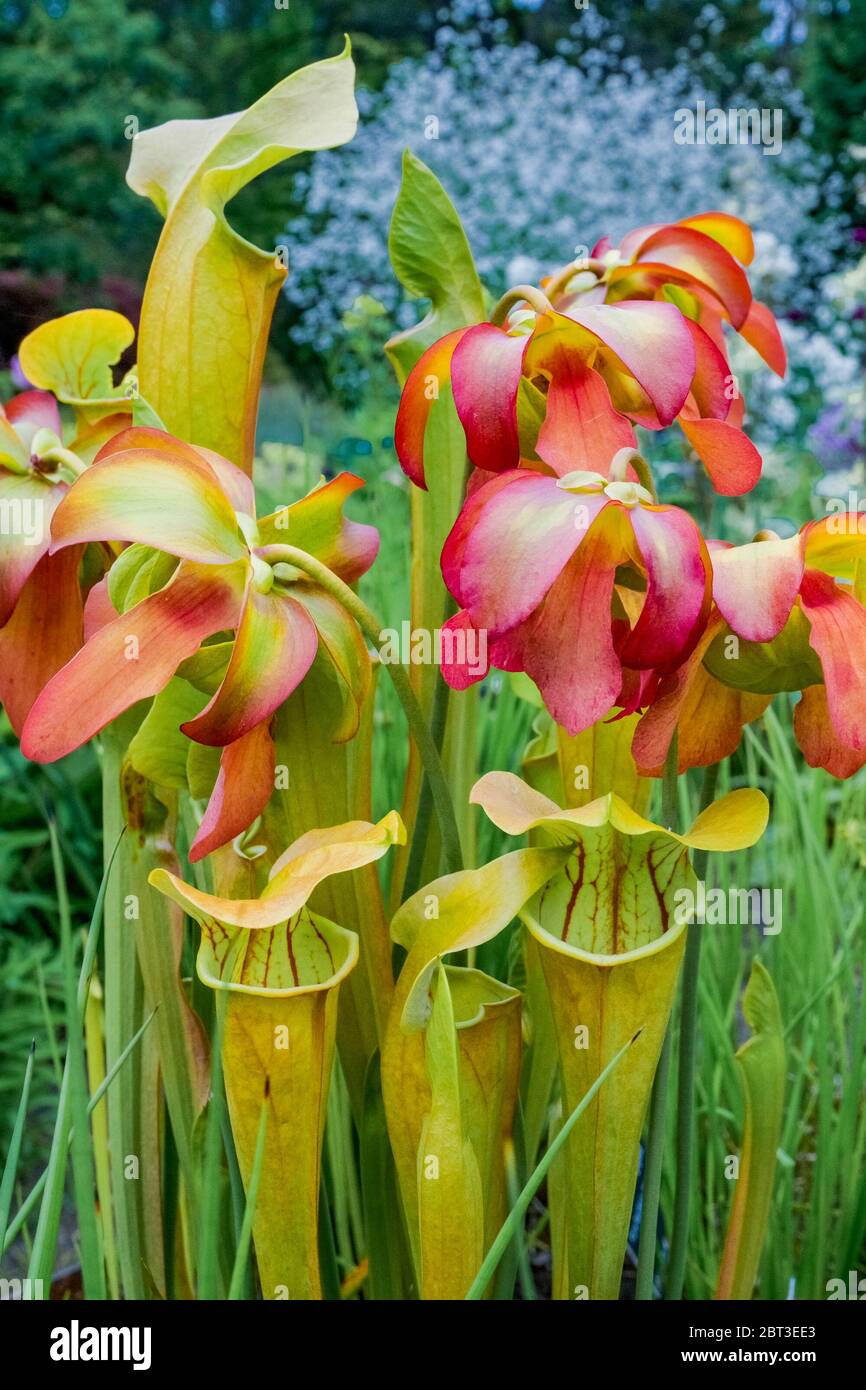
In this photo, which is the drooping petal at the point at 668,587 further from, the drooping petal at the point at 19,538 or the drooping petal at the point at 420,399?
the drooping petal at the point at 19,538

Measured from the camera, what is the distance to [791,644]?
1.35 ft

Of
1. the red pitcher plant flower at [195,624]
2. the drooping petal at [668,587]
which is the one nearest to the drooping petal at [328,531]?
the red pitcher plant flower at [195,624]

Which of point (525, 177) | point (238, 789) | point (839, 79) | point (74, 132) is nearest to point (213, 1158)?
point (238, 789)

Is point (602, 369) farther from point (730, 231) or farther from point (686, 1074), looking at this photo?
point (686, 1074)

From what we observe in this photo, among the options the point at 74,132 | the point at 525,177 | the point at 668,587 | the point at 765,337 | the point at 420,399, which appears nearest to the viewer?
the point at 668,587

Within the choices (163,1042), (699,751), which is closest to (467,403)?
(699,751)

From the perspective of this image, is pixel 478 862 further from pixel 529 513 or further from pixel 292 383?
pixel 292 383

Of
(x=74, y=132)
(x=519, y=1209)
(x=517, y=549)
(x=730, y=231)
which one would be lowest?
(x=519, y=1209)

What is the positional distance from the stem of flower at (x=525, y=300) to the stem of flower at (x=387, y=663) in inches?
4.8

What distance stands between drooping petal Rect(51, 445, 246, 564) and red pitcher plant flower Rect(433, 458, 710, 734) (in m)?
0.08

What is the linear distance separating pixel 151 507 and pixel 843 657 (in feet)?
0.79

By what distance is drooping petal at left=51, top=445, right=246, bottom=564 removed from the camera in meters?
0.39

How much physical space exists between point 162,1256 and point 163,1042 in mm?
119

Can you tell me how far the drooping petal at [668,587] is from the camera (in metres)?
0.36
